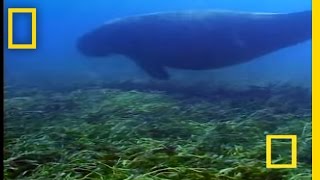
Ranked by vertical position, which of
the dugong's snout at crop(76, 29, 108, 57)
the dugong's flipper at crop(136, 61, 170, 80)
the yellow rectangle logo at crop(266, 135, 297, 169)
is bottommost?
the yellow rectangle logo at crop(266, 135, 297, 169)

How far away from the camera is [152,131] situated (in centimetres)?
335

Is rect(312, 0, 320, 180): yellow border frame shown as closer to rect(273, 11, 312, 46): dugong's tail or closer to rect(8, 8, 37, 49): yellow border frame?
rect(273, 11, 312, 46): dugong's tail

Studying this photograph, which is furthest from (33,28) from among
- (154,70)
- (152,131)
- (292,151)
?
(292,151)

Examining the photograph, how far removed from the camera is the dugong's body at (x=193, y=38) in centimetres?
333

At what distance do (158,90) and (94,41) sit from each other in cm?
34

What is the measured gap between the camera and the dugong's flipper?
3.33m

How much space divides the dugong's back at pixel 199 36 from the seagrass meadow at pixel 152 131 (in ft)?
0.41

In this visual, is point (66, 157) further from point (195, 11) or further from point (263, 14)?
point (263, 14)

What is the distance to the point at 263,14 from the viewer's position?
3322mm

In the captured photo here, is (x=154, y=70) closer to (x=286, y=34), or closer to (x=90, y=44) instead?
(x=90, y=44)

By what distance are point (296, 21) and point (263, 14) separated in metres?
0.14

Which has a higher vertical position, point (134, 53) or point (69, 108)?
point (134, 53)

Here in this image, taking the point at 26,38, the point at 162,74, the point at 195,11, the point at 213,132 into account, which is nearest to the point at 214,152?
the point at 213,132

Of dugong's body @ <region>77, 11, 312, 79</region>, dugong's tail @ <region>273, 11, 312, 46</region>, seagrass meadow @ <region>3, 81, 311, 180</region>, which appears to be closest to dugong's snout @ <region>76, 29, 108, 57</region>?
dugong's body @ <region>77, 11, 312, 79</region>
